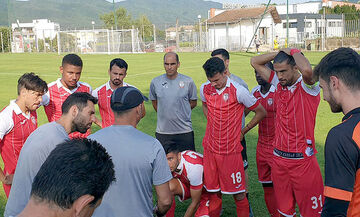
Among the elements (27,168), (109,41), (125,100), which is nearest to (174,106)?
(125,100)

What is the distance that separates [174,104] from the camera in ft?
22.9

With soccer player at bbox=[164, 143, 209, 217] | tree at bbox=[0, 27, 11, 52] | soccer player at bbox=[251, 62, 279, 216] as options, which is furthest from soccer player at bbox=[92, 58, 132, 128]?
tree at bbox=[0, 27, 11, 52]

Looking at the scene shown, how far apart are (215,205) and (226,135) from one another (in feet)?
3.50

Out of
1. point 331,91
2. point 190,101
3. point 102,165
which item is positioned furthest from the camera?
point 190,101

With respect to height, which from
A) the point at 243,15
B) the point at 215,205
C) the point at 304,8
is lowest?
the point at 215,205

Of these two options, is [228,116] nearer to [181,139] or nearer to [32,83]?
[181,139]

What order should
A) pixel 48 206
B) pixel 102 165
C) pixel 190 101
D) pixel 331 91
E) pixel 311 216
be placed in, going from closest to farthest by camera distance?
pixel 48 206
pixel 102 165
pixel 331 91
pixel 311 216
pixel 190 101

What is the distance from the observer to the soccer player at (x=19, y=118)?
4836mm

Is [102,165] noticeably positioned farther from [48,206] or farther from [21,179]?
[21,179]

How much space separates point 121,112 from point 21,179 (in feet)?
3.48

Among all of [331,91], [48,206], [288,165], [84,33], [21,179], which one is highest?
[84,33]

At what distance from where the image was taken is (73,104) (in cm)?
390

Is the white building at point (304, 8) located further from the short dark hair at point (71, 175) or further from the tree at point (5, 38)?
the short dark hair at point (71, 175)

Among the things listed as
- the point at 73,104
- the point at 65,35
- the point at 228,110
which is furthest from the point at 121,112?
the point at 65,35
